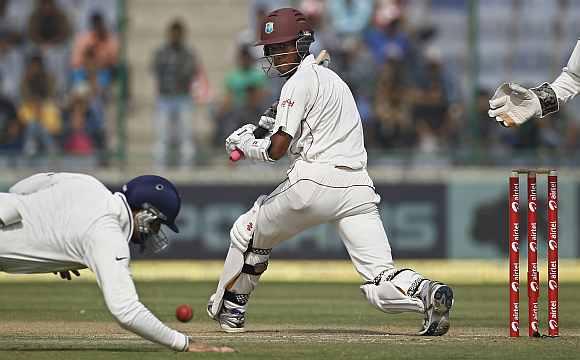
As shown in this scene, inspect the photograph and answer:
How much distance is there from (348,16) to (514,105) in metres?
7.87

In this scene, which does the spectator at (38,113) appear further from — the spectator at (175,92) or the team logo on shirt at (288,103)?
the team logo on shirt at (288,103)

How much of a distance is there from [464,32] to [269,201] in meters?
7.95

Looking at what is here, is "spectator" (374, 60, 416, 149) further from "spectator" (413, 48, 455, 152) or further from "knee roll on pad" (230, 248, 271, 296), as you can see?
"knee roll on pad" (230, 248, 271, 296)

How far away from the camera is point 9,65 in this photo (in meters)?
14.5

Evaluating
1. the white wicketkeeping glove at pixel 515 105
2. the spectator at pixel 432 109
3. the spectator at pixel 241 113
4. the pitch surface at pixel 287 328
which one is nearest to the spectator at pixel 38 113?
the spectator at pixel 241 113

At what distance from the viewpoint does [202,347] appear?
5.68 meters

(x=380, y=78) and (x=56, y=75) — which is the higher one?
(x=56, y=75)

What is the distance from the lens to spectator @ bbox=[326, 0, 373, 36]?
571 inches

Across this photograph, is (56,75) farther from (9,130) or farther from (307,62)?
(307,62)

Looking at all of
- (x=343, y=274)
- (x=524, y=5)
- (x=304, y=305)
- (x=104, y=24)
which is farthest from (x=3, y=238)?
(x=524, y=5)

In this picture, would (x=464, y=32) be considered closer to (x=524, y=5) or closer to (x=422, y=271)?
(x=524, y=5)

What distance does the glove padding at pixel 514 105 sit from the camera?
6.82 meters

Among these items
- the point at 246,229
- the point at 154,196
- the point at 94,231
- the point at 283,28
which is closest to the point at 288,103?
the point at 283,28

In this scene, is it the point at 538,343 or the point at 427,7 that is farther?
the point at 427,7
